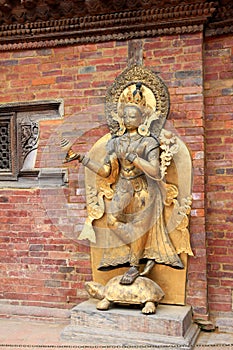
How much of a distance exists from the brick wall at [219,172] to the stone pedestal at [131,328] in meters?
0.45

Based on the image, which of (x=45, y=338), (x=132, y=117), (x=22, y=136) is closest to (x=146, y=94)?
(x=132, y=117)

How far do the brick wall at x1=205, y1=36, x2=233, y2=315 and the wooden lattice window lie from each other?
2177mm

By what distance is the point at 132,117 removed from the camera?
3.96 meters

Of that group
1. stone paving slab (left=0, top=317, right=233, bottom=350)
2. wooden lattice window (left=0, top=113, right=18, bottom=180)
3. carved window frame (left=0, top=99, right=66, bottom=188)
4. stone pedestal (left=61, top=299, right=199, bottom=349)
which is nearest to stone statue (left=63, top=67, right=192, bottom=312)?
stone pedestal (left=61, top=299, right=199, bottom=349)

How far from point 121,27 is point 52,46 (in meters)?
0.83

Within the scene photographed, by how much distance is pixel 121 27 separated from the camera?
4.29 metres

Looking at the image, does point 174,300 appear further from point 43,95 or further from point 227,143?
point 43,95

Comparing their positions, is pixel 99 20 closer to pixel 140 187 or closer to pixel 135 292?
pixel 140 187

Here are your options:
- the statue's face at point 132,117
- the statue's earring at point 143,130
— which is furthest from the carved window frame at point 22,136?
the statue's earring at point 143,130

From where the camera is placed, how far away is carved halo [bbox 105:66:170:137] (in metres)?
4.15

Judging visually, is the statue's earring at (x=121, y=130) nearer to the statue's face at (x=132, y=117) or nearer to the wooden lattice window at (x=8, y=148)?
the statue's face at (x=132, y=117)

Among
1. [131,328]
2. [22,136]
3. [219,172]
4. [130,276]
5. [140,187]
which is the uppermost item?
[22,136]

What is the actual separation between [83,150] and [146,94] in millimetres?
908

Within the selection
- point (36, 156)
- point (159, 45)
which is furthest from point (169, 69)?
point (36, 156)
